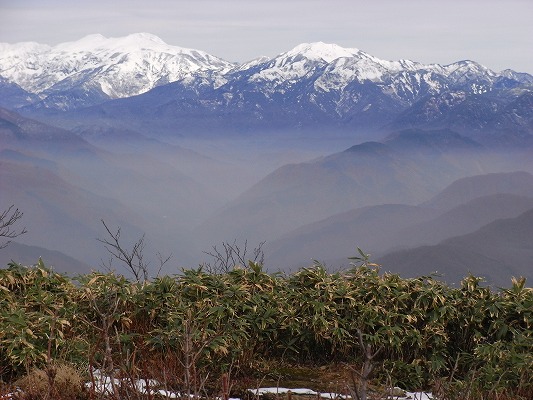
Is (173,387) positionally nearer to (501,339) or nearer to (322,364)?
(322,364)

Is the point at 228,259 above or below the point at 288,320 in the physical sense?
below

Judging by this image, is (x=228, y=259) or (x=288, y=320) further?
(x=228, y=259)

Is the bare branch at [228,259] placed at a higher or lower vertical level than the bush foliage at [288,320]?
lower

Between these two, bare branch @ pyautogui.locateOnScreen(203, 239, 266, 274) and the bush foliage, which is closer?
the bush foliage

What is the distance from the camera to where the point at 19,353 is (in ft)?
24.9

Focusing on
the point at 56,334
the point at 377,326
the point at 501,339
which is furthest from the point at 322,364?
the point at 56,334

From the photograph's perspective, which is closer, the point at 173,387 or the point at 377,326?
the point at 173,387

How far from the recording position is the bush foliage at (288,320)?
8.01 meters

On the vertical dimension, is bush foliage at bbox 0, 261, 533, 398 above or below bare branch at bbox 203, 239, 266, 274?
above

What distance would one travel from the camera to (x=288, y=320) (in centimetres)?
866

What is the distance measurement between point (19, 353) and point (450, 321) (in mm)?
5006

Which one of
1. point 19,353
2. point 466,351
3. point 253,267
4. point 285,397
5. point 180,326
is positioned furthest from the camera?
point 253,267

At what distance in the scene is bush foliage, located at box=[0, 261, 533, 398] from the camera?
8.01m

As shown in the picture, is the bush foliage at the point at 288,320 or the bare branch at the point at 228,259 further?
the bare branch at the point at 228,259
